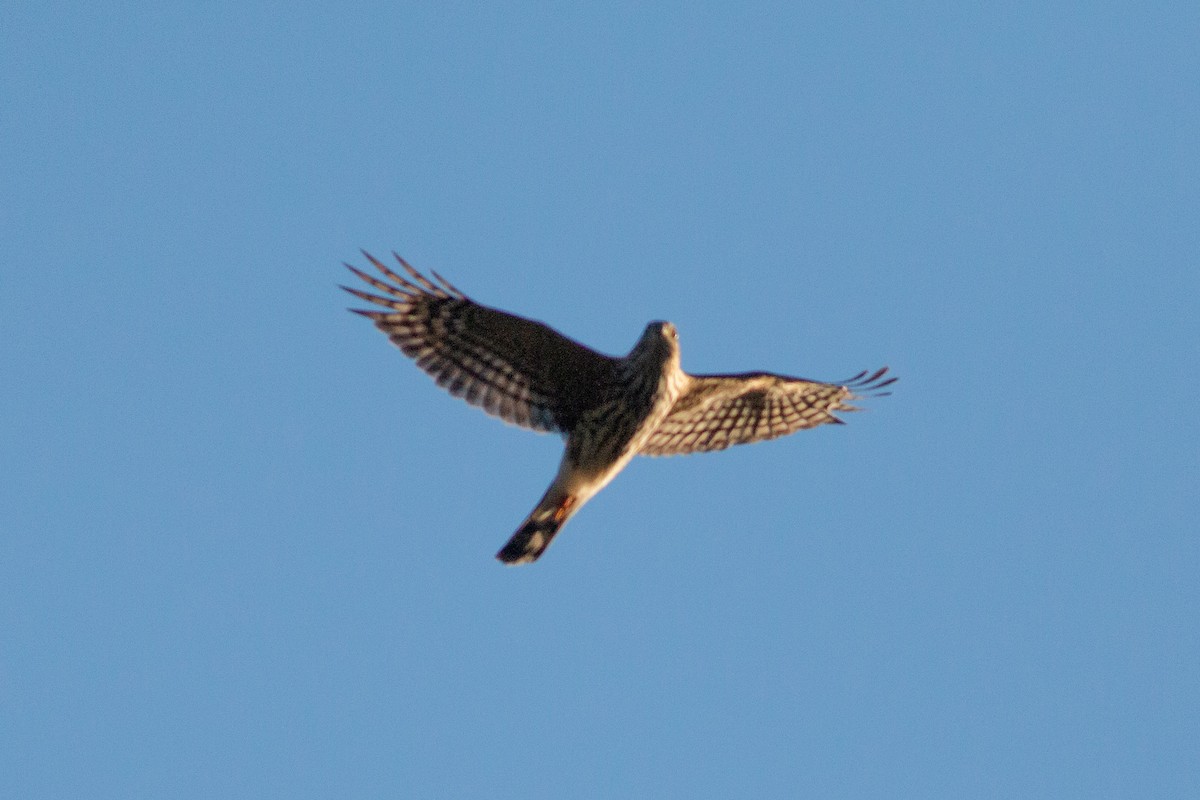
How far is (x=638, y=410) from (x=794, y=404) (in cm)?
198

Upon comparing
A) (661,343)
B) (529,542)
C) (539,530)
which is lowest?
(529,542)

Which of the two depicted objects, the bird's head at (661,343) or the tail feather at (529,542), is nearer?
the bird's head at (661,343)

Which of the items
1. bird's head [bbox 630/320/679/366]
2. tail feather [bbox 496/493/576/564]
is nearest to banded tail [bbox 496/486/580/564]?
tail feather [bbox 496/493/576/564]

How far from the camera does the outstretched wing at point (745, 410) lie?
11.8 m

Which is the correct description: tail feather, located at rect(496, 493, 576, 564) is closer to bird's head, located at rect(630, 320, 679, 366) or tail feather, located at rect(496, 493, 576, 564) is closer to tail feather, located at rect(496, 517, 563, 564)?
tail feather, located at rect(496, 517, 563, 564)

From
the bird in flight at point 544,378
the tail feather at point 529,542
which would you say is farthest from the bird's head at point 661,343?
the tail feather at point 529,542

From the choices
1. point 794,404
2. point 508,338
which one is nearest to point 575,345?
point 508,338

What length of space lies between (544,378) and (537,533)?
1044 mm

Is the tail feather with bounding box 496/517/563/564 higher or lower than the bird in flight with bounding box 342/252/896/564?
lower

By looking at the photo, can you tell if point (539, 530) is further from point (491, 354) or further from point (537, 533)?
point (491, 354)

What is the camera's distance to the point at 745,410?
12.5 m

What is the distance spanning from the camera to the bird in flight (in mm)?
11008

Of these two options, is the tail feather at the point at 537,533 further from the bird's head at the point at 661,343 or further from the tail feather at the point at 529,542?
the bird's head at the point at 661,343

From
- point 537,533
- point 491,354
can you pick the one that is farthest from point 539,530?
point 491,354
